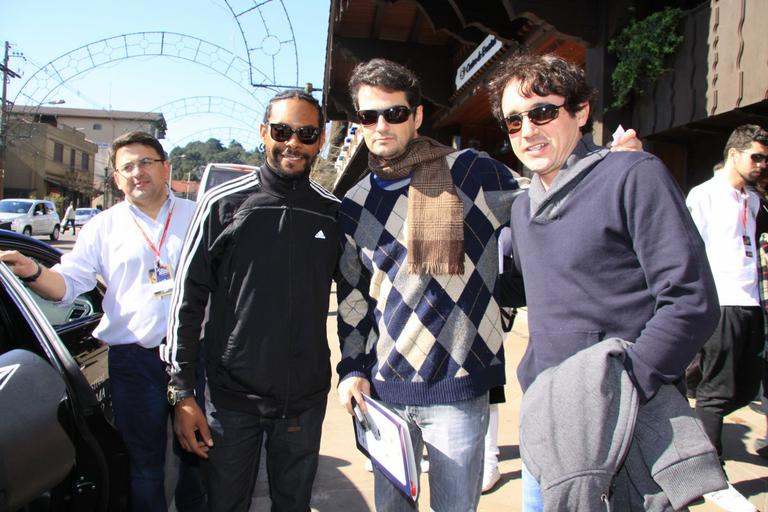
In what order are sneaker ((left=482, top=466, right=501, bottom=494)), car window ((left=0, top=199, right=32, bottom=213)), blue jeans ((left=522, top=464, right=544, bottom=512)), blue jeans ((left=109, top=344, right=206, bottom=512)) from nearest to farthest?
blue jeans ((left=522, top=464, right=544, bottom=512))
blue jeans ((left=109, top=344, right=206, bottom=512))
sneaker ((left=482, top=466, right=501, bottom=494))
car window ((left=0, top=199, right=32, bottom=213))

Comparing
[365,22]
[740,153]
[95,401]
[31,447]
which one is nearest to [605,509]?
[31,447]

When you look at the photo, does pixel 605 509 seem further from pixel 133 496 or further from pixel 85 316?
pixel 85 316

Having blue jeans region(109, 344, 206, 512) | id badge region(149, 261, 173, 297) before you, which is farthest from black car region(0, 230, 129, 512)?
id badge region(149, 261, 173, 297)

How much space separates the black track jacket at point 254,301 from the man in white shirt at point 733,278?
256 cm

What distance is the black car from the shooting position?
5.38 ft

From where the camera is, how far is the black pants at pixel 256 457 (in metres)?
2.15

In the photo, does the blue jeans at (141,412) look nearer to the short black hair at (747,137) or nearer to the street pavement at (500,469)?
the street pavement at (500,469)

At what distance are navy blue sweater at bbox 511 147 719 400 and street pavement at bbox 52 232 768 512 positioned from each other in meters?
1.75

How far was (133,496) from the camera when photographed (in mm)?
→ 2559

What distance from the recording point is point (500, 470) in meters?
3.63

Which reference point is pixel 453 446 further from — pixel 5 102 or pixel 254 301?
pixel 5 102

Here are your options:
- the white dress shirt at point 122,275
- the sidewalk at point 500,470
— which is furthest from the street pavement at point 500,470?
the white dress shirt at point 122,275

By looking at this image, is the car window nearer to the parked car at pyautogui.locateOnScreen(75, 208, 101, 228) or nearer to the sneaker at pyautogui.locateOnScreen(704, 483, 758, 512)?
the parked car at pyautogui.locateOnScreen(75, 208, 101, 228)

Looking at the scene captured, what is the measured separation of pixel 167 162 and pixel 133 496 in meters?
1.62
